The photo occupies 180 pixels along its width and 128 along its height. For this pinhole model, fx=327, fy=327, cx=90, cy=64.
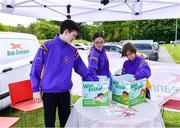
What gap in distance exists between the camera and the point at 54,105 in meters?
3.79

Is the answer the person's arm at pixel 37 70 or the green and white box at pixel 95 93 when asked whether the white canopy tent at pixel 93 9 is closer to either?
the person's arm at pixel 37 70

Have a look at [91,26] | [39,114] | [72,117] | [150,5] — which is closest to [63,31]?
[72,117]

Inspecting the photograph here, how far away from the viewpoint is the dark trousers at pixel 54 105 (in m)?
3.73

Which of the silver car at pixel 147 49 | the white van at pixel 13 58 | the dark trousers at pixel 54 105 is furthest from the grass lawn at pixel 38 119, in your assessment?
the silver car at pixel 147 49

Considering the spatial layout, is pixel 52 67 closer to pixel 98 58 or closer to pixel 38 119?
pixel 98 58

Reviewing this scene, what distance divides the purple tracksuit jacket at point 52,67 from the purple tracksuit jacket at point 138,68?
1.27 metres

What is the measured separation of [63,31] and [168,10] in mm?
4479

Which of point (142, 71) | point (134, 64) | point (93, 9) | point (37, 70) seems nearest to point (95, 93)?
point (37, 70)

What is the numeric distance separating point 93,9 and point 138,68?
11.7ft

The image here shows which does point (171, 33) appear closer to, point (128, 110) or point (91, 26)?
point (91, 26)

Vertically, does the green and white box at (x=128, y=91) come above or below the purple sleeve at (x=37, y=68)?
below

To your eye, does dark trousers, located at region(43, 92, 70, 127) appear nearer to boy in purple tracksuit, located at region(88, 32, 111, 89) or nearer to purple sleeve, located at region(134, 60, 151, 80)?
boy in purple tracksuit, located at region(88, 32, 111, 89)

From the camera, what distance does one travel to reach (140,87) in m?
3.64

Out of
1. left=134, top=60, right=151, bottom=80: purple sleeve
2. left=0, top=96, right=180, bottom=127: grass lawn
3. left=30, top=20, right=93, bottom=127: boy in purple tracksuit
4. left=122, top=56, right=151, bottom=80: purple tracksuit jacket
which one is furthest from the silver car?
left=30, top=20, right=93, bottom=127: boy in purple tracksuit
